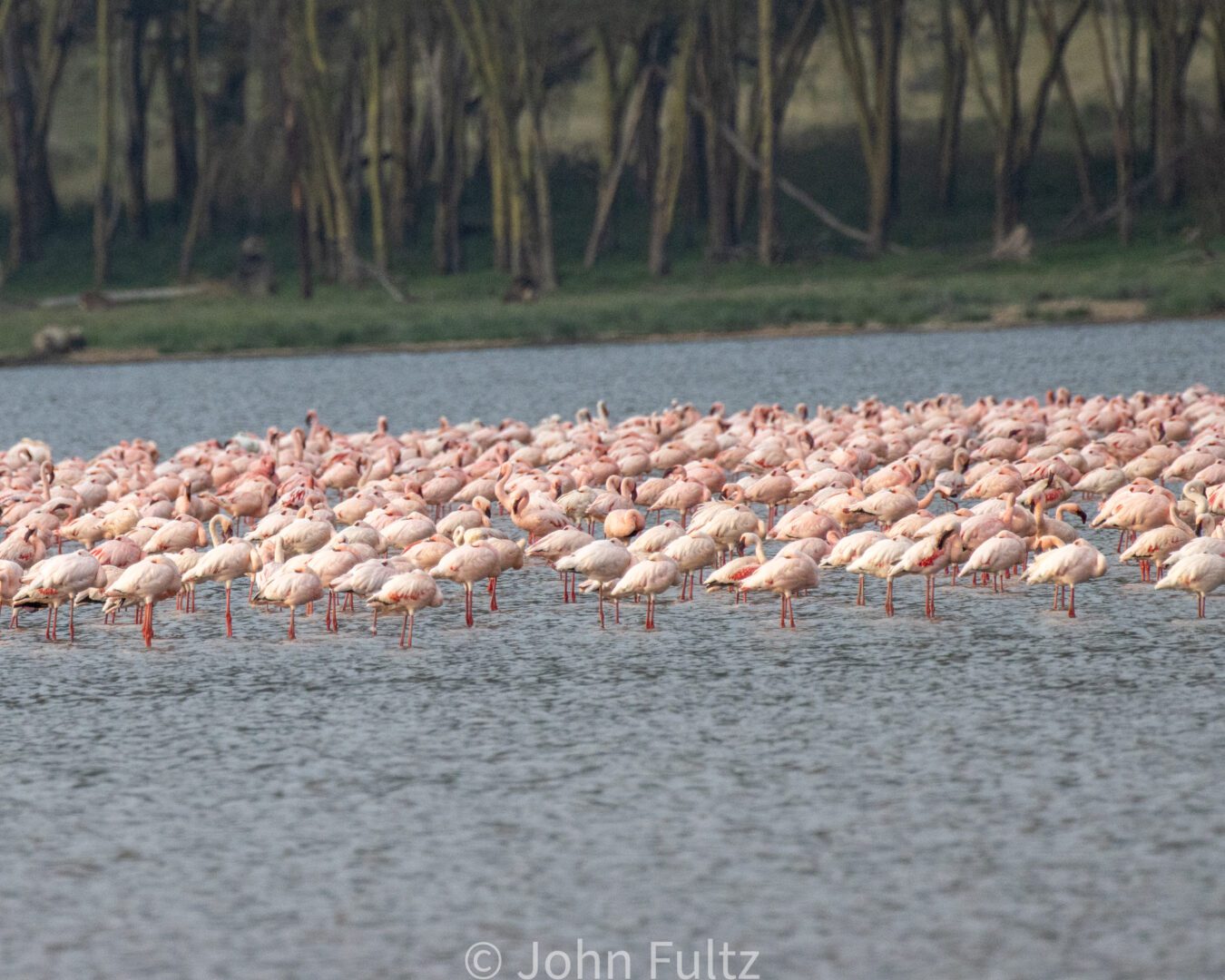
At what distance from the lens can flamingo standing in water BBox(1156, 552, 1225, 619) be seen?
12.1 meters

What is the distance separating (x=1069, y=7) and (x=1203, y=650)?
68649 mm

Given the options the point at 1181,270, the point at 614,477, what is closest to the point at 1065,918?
the point at 614,477

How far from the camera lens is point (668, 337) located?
146ft

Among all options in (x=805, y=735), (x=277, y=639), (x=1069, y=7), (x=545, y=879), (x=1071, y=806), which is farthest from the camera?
(x=1069, y=7)

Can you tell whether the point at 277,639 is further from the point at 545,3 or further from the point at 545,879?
the point at 545,3

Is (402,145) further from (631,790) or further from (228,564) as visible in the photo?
(631,790)

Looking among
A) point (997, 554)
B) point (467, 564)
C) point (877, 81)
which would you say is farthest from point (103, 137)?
point (997, 554)

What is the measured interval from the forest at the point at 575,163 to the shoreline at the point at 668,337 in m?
0.31

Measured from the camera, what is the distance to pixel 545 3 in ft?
161

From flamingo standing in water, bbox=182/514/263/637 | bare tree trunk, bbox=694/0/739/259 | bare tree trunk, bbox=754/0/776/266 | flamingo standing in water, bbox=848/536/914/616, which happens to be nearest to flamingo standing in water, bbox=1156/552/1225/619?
flamingo standing in water, bbox=848/536/914/616

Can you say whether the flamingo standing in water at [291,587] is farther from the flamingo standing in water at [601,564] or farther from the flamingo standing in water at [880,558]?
the flamingo standing in water at [880,558]

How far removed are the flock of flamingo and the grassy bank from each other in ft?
70.2

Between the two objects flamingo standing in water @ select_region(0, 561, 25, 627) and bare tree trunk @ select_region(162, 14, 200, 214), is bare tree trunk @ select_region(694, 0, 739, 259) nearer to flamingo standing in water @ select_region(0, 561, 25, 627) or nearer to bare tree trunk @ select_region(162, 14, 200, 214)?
bare tree trunk @ select_region(162, 14, 200, 214)

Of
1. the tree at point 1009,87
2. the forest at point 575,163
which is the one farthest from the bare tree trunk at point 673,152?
the tree at point 1009,87
